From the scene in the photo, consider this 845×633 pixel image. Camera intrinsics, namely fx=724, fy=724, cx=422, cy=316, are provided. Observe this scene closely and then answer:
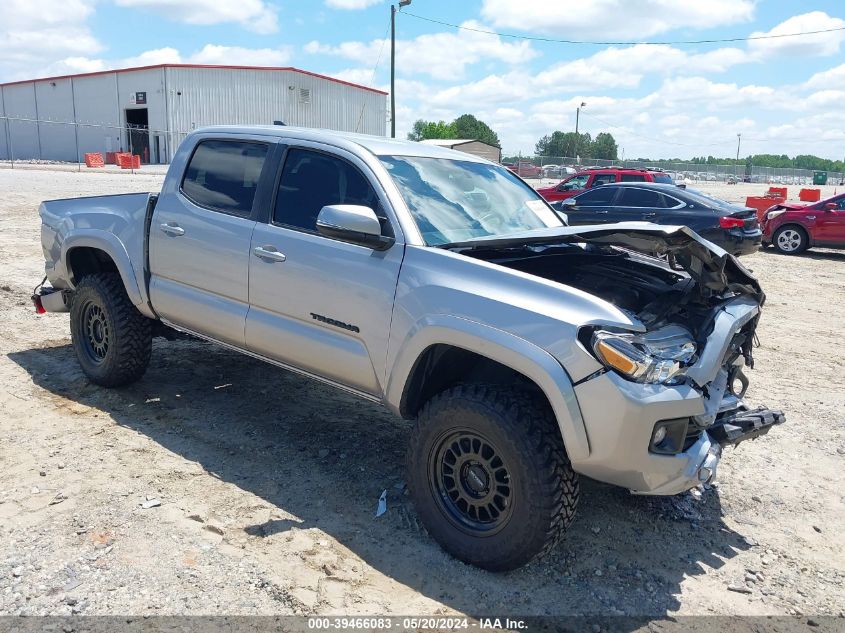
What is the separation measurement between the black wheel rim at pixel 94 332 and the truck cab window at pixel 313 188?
2016 millimetres

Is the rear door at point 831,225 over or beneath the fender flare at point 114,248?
beneath

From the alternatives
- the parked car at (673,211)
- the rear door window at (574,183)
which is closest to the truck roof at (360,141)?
the parked car at (673,211)

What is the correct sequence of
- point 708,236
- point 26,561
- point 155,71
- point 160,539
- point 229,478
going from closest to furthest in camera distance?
point 26,561 → point 160,539 → point 229,478 → point 708,236 → point 155,71

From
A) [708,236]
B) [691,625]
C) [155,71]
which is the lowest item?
[691,625]

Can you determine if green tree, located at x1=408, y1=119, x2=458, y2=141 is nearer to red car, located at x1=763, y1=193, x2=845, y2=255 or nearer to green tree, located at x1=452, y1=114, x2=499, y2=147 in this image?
green tree, located at x1=452, y1=114, x2=499, y2=147

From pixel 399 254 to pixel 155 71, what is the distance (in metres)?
46.4

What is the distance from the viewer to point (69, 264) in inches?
223

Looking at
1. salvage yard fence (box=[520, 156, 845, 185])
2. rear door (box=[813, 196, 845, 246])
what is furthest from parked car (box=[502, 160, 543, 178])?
rear door (box=[813, 196, 845, 246])

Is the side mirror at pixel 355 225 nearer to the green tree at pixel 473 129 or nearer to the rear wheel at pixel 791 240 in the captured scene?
the rear wheel at pixel 791 240

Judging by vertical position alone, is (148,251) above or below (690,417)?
above

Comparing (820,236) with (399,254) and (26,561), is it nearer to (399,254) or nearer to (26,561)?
(399,254)

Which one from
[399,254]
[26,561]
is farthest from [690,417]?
[26,561]

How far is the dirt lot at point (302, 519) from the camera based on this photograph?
319 cm

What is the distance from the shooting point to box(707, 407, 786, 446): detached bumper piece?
11.5 feet
